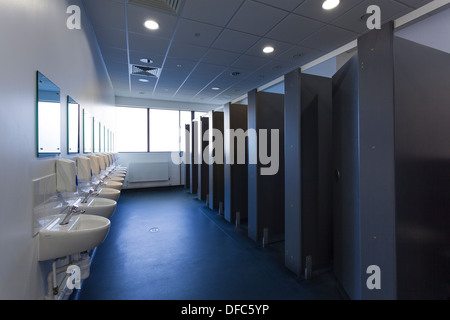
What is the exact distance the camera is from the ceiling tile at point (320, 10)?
240cm

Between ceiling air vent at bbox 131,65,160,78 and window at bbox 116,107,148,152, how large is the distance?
7.77 feet

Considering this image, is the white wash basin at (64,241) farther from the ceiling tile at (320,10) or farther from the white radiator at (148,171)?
the white radiator at (148,171)

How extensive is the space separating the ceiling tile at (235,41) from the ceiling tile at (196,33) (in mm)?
118

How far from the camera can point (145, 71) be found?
4.46m

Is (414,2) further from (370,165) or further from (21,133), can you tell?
(21,133)

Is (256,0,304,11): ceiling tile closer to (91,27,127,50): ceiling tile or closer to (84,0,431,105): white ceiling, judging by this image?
(84,0,431,105): white ceiling

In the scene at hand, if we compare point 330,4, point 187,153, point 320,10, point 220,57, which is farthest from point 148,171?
point 330,4

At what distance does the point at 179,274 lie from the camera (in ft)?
6.72

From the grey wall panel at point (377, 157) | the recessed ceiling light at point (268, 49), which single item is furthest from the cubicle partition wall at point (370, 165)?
the recessed ceiling light at point (268, 49)

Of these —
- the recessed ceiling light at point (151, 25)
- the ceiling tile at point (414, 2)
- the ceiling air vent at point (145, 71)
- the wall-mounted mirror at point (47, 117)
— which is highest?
the ceiling air vent at point (145, 71)

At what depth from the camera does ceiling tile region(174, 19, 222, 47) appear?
281 centimetres
